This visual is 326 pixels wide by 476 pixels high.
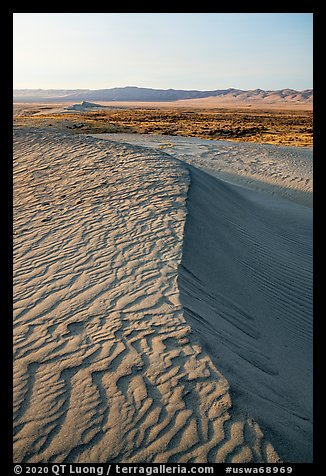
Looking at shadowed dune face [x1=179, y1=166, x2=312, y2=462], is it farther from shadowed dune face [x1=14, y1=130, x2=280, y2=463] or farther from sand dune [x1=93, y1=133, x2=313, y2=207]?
sand dune [x1=93, y1=133, x2=313, y2=207]

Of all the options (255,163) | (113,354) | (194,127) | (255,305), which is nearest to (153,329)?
(113,354)

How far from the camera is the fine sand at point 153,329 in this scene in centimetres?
268

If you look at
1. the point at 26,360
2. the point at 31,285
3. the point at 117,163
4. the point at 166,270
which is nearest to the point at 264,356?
the point at 166,270

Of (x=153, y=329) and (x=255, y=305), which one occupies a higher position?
(x=153, y=329)

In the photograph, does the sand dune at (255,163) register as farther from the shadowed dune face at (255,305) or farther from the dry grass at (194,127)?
the dry grass at (194,127)

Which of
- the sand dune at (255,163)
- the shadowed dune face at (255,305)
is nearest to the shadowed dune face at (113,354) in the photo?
the shadowed dune face at (255,305)

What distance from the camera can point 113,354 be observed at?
3.33 meters

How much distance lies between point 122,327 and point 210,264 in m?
2.38

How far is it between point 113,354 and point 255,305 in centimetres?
285

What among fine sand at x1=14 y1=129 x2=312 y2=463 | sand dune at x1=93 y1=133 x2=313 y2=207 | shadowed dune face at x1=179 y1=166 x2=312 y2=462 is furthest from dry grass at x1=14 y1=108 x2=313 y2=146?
fine sand at x1=14 y1=129 x2=312 y2=463

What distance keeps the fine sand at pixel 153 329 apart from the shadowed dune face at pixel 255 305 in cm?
2

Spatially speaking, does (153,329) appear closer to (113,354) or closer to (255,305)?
(113,354)
